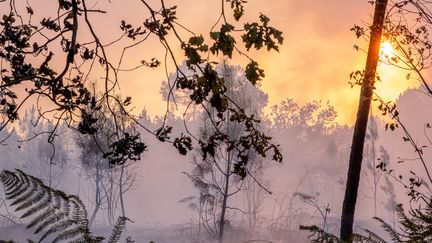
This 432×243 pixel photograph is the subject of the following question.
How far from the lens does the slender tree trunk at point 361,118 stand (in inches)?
383

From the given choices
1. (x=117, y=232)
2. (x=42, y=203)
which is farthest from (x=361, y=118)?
(x=42, y=203)

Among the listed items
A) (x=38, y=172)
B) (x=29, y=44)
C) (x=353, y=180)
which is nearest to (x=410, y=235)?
(x=29, y=44)

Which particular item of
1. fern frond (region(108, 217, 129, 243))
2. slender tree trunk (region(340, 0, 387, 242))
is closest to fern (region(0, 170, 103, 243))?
fern frond (region(108, 217, 129, 243))

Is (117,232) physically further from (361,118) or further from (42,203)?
(361,118)

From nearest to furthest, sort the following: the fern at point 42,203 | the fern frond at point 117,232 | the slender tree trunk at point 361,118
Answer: the fern at point 42,203
the fern frond at point 117,232
the slender tree trunk at point 361,118

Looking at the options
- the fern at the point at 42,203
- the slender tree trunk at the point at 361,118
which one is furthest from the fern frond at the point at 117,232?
the slender tree trunk at the point at 361,118

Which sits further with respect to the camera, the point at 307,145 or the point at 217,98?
the point at 307,145

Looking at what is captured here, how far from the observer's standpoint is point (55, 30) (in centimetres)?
637

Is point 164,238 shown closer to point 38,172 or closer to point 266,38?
point 266,38

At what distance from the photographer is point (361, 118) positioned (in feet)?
32.5

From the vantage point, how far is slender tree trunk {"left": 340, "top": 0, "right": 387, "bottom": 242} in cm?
972

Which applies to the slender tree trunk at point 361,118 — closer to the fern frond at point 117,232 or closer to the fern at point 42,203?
the fern frond at point 117,232

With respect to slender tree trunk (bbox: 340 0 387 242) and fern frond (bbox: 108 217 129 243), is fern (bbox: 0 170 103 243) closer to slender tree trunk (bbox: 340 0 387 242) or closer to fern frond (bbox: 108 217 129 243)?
fern frond (bbox: 108 217 129 243)

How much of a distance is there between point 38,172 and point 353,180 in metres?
62.2
